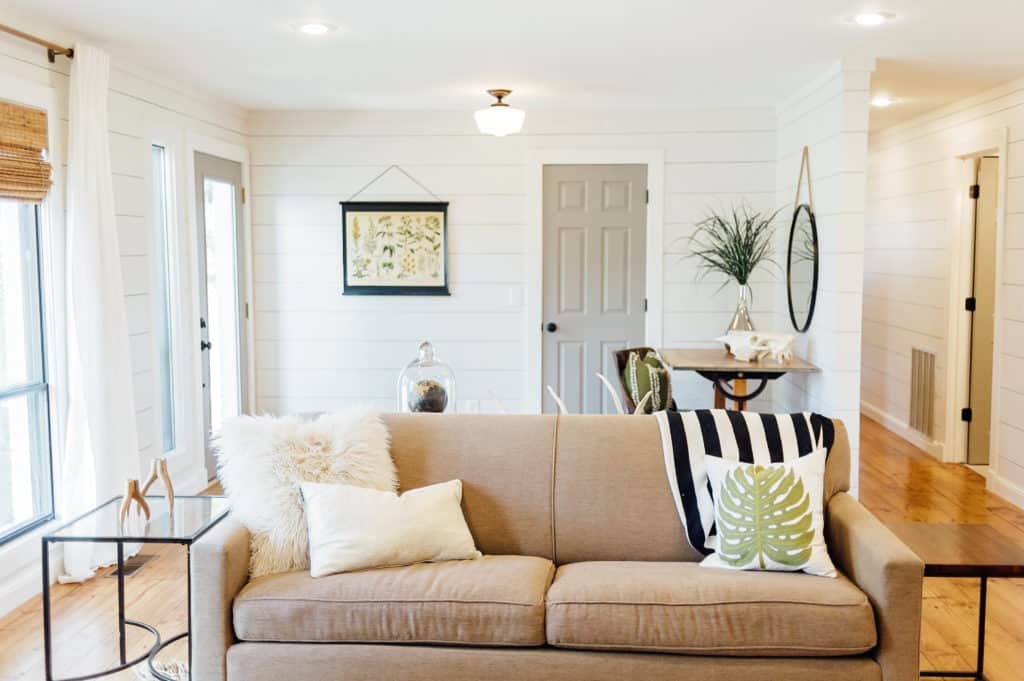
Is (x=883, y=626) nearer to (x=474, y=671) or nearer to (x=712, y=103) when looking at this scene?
(x=474, y=671)

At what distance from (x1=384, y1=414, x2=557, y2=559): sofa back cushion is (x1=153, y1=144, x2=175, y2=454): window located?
96.8 inches

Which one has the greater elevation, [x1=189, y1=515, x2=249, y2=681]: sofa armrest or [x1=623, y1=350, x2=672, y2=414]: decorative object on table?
[x1=623, y1=350, x2=672, y2=414]: decorative object on table

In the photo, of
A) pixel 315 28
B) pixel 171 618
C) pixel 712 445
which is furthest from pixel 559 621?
pixel 315 28

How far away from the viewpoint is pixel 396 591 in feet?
8.97

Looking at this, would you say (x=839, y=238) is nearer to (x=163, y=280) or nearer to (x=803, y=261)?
→ (x=803, y=261)

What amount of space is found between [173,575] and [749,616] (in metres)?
2.72

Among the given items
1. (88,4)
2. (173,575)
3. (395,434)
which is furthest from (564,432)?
(88,4)

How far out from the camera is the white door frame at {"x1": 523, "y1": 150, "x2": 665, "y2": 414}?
21.2 feet

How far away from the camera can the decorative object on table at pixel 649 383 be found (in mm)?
4805

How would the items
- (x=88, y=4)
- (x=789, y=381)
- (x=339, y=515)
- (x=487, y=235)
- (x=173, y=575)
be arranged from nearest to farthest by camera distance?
(x=339, y=515) < (x=88, y=4) < (x=173, y=575) < (x=789, y=381) < (x=487, y=235)

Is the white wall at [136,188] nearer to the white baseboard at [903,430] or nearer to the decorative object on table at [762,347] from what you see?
the decorative object on table at [762,347]

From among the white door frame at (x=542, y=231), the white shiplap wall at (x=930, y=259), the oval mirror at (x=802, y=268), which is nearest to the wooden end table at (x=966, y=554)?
the oval mirror at (x=802, y=268)

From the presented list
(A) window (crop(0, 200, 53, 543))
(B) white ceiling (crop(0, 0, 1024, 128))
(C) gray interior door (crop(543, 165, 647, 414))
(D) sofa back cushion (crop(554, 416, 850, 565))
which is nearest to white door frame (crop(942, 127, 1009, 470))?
(B) white ceiling (crop(0, 0, 1024, 128))

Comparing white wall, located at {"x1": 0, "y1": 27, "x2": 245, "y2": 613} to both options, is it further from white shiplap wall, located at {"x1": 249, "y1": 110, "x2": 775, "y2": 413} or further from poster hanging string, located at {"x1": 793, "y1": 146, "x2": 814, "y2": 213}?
poster hanging string, located at {"x1": 793, "y1": 146, "x2": 814, "y2": 213}
